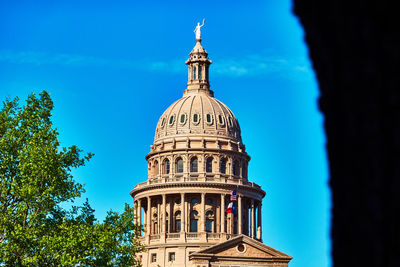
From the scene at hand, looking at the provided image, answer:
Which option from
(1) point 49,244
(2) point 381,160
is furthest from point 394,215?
(1) point 49,244

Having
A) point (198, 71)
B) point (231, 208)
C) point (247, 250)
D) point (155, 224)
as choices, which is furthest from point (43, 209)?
point (198, 71)

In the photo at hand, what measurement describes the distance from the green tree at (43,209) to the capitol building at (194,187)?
62.1m

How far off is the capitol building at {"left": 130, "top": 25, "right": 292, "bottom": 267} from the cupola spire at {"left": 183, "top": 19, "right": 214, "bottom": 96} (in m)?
1.12

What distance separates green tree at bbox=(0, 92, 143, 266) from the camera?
33969 millimetres

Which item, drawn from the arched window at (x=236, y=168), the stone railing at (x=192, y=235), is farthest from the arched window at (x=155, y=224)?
the arched window at (x=236, y=168)

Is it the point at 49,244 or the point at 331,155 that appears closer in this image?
the point at 331,155

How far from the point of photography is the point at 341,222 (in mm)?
4141

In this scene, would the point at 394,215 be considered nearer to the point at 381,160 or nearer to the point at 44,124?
the point at 381,160

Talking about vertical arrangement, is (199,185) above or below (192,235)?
above

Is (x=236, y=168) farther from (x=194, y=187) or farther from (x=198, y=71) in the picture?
(x=198, y=71)

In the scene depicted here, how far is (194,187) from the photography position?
104 metres

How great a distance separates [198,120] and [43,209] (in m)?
73.9

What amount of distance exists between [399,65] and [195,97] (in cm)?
10811

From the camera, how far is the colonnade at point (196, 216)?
10375 centimetres
